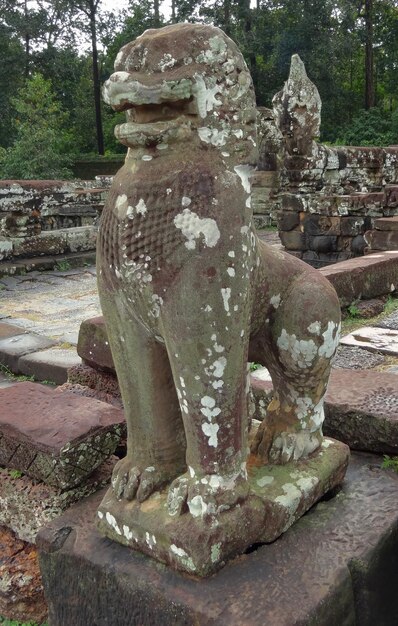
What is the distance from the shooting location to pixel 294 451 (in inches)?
78.7

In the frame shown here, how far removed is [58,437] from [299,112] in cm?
863

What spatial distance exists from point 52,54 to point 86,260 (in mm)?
21337

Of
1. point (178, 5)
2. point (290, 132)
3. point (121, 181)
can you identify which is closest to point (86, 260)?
point (290, 132)

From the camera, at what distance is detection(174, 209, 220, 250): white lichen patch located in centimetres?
157

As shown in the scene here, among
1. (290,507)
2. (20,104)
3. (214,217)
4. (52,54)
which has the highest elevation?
(52,54)

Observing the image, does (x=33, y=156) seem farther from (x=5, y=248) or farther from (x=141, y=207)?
(x=141, y=207)

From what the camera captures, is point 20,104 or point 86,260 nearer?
point 86,260

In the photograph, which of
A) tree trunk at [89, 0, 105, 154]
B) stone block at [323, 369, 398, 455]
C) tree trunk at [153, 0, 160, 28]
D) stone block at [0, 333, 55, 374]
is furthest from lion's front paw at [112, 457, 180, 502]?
tree trunk at [153, 0, 160, 28]

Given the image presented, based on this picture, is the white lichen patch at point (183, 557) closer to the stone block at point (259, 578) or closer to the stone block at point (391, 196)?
the stone block at point (259, 578)

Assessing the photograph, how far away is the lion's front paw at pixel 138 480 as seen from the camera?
1.85 metres

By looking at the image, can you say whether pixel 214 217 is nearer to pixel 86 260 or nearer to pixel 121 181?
pixel 121 181

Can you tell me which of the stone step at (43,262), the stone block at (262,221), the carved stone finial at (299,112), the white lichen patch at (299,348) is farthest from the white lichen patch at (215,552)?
the stone block at (262,221)

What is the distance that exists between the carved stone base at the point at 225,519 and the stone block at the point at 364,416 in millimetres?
386

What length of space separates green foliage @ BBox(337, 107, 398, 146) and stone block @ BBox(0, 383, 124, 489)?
2276 centimetres
